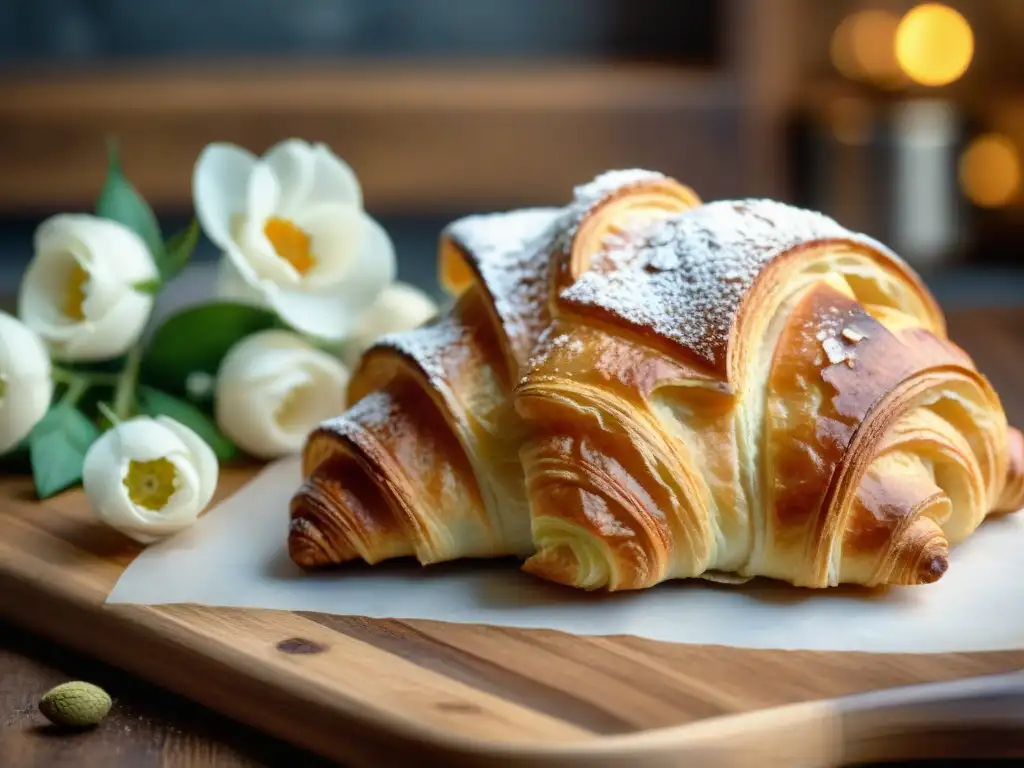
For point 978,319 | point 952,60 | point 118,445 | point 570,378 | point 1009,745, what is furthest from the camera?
point 952,60

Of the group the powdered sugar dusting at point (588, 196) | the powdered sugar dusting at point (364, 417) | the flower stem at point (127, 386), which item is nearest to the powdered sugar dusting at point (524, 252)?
the powdered sugar dusting at point (588, 196)

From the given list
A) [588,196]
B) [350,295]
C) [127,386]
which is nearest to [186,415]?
[127,386]

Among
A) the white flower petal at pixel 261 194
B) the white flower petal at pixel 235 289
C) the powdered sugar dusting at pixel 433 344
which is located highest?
the white flower petal at pixel 261 194

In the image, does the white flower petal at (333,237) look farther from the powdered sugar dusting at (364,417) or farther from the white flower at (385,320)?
the powdered sugar dusting at (364,417)

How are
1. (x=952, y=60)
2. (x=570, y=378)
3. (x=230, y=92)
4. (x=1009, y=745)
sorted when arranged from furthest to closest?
(x=952, y=60), (x=230, y=92), (x=570, y=378), (x=1009, y=745)

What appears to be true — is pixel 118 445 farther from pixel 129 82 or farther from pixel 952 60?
pixel 952 60

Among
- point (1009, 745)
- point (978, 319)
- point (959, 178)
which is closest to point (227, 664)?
point (1009, 745)
